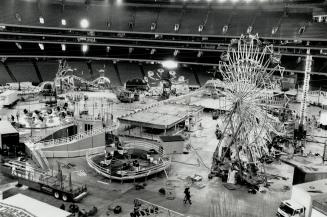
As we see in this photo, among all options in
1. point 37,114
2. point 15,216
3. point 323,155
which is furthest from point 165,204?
point 37,114

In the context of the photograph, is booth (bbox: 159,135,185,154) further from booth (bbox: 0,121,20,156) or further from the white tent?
the white tent

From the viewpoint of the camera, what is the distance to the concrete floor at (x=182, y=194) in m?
28.1

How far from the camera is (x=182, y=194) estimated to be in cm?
3070

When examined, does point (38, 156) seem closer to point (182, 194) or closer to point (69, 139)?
point (69, 139)

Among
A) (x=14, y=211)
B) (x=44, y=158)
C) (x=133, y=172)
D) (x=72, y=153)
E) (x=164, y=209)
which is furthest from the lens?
(x=72, y=153)

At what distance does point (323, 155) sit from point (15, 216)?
1223 inches

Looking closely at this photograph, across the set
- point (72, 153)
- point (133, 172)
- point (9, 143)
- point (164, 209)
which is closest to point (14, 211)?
point (164, 209)

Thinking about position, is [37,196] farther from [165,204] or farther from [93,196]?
[165,204]

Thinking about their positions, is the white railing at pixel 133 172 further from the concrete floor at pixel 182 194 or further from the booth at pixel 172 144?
the booth at pixel 172 144

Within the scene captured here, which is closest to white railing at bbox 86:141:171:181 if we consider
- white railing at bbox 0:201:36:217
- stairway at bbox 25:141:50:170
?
stairway at bbox 25:141:50:170

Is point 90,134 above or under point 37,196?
above

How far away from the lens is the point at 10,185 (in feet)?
102

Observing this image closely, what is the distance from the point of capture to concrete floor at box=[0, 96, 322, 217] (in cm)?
2811

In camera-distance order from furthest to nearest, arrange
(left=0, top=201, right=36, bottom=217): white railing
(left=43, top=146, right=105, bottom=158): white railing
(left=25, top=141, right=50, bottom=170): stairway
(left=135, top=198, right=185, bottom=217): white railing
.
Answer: (left=43, top=146, right=105, bottom=158): white railing → (left=25, top=141, right=50, bottom=170): stairway → (left=135, top=198, right=185, bottom=217): white railing → (left=0, top=201, right=36, bottom=217): white railing
